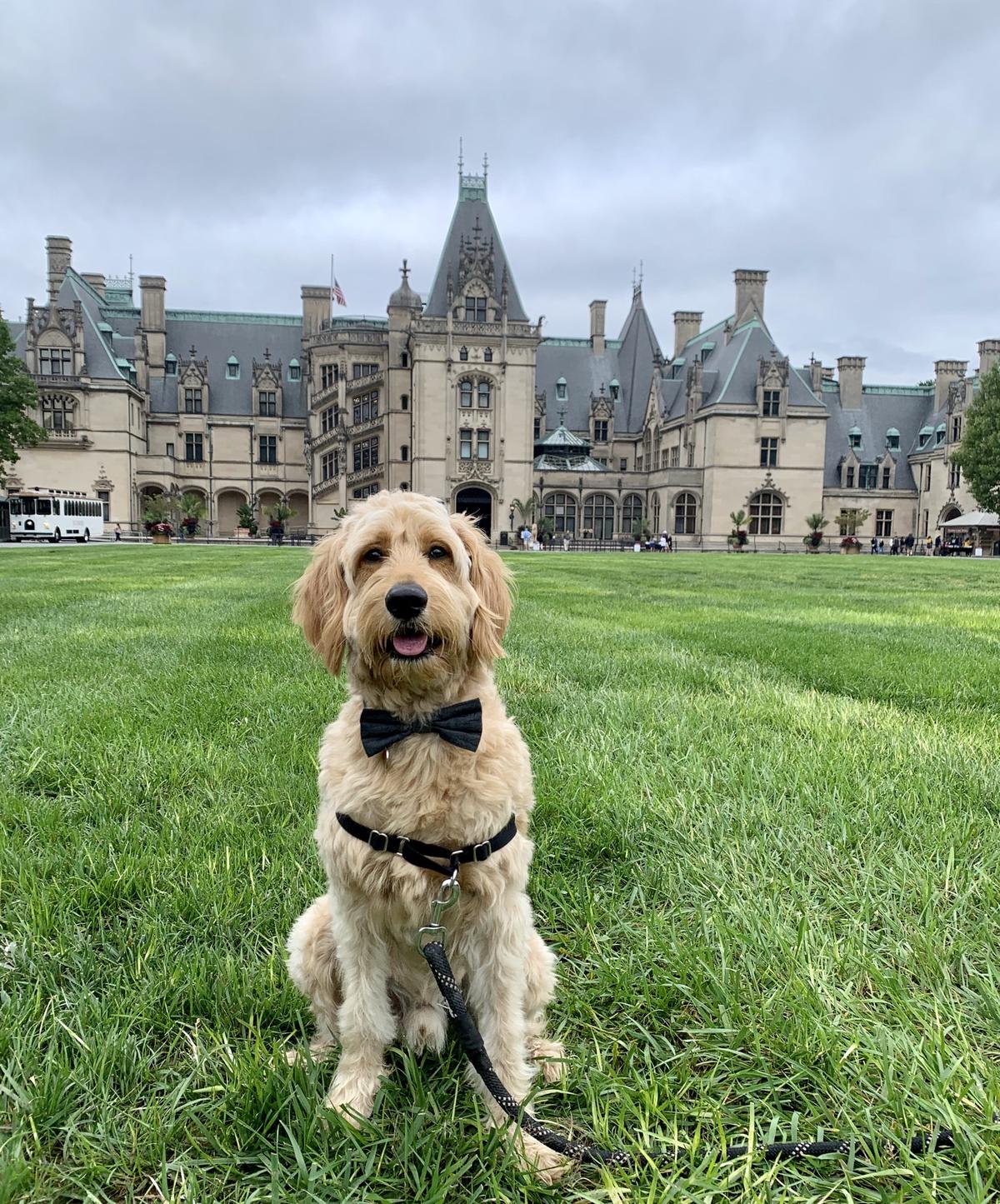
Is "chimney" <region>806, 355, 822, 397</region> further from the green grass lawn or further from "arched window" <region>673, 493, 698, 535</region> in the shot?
the green grass lawn

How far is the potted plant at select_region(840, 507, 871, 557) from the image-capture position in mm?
50281

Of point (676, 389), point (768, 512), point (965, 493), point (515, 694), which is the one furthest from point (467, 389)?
point (515, 694)

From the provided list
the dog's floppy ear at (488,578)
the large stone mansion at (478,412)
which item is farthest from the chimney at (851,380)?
the dog's floppy ear at (488,578)

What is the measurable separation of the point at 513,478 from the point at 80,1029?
48385 millimetres

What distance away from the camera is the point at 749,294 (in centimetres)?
5472

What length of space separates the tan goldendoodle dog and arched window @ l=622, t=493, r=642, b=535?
54208 mm

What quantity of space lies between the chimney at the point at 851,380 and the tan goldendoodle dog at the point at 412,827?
68.4 m

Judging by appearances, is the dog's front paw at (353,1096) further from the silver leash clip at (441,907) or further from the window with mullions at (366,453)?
the window with mullions at (366,453)

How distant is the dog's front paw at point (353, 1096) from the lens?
1.67m

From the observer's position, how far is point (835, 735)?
4059mm

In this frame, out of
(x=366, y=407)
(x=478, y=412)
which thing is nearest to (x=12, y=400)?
(x=366, y=407)

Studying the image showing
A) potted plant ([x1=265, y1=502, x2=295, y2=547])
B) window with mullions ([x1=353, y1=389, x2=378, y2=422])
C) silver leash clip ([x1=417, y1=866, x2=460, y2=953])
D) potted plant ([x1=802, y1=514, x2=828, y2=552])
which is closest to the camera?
silver leash clip ([x1=417, y1=866, x2=460, y2=953])

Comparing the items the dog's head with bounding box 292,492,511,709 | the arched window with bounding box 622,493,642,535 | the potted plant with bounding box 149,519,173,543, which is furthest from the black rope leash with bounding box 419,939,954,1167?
the arched window with bounding box 622,493,642,535

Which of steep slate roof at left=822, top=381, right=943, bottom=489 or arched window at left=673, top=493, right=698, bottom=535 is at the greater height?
steep slate roof at left=822, top=381, right=943, bottom=489
